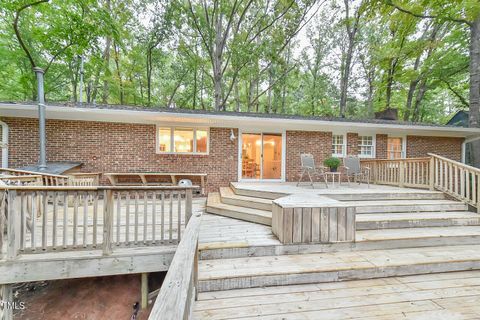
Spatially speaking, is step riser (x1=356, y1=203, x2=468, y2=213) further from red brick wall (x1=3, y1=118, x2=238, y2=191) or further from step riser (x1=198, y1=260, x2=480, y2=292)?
red brick wall (x1=3, y1=118, x2=238, y2=191)

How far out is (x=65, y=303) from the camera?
3.21 m

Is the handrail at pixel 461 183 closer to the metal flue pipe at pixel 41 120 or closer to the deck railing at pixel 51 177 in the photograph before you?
the deck railing at pixel 51 177

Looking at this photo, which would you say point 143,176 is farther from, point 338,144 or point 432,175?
point 432,175

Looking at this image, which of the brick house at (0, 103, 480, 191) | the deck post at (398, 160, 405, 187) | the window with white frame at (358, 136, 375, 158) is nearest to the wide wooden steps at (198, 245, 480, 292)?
the deck post at (398, 160, 405, 187)

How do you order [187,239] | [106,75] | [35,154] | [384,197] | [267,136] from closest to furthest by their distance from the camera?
1. [187,239]
2. [384,197]
3. [35,154]
4. [267,136]
5. [106,75]

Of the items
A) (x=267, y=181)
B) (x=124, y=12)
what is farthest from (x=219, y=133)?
(x=124, y=12)

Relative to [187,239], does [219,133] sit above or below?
above

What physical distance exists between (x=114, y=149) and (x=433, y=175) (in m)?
9.08

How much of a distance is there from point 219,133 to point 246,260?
16.3 feet

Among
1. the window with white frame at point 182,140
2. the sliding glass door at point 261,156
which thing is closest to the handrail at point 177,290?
the window with white frame at point 182,140

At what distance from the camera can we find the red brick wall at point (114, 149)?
19.6 ft

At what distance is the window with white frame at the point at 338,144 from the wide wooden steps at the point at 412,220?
3955 millimetres

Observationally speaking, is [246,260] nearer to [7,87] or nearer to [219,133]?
[219,133]

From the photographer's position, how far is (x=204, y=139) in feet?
23.6
